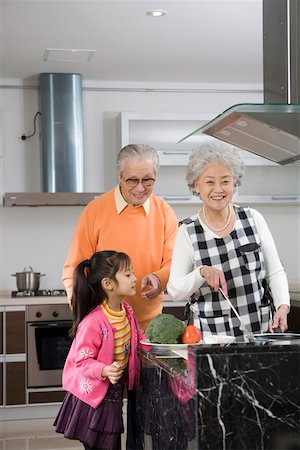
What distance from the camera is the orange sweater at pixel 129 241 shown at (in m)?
3.41

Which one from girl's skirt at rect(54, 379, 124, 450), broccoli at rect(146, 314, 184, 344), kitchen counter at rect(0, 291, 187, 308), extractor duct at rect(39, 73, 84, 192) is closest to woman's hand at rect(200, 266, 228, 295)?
broccoli at rect(146, 314, 184, 344)

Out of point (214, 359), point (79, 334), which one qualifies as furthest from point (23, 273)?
point (214, 359)

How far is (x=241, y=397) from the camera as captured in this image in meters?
1.96

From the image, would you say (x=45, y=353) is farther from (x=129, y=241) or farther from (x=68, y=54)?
(x=129, y=241)

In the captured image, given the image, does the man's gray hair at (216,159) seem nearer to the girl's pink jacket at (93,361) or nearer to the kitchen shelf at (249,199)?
the girl's pink jacket at (93,361)

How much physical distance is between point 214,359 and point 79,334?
3.12 feet

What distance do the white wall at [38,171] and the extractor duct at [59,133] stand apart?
27 centimetres

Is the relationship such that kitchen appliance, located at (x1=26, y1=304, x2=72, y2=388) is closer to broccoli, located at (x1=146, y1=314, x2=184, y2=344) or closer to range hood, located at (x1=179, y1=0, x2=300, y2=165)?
range hood, located at (x1=179, y1=0, x2=300, y2=165)

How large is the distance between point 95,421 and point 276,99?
4.28 feet

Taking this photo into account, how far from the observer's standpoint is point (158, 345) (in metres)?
2.59

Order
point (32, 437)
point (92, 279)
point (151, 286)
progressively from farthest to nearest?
point (32, 437) < point (151, 286) < point (92, 279)

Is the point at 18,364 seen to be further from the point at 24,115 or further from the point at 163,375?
the point at 163,375

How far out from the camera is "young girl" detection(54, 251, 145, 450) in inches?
109

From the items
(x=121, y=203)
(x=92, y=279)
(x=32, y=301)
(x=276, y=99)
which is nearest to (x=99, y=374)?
(x=92, y=279)
